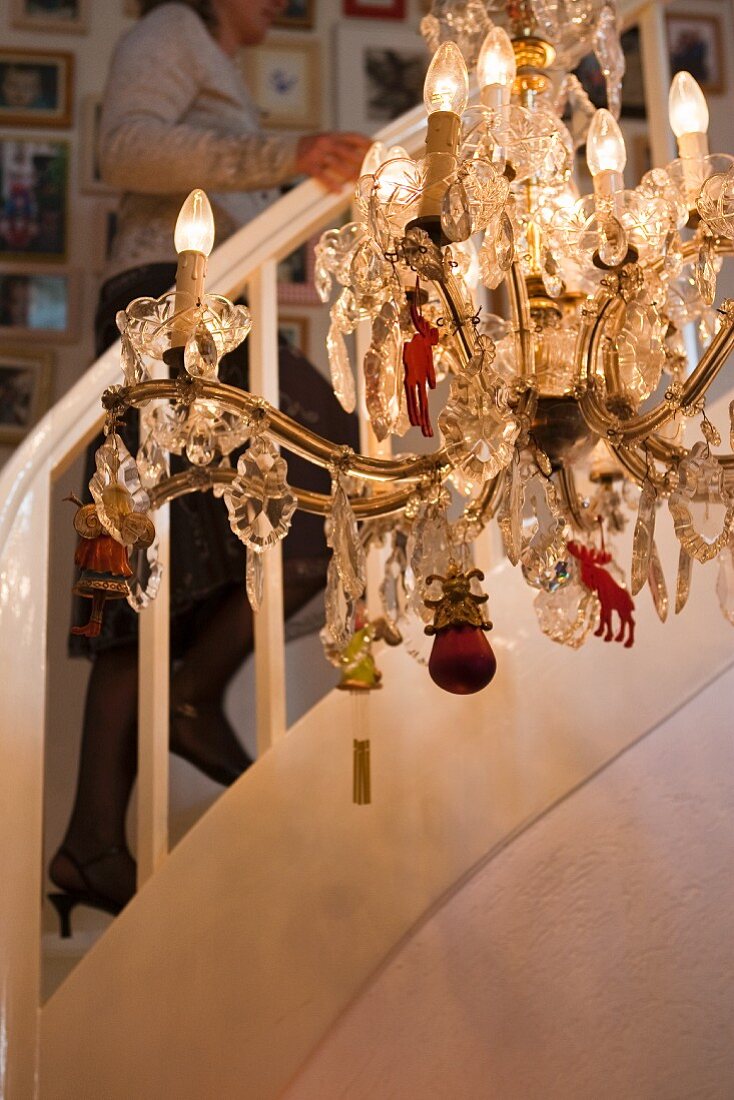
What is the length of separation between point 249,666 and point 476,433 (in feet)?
6.25

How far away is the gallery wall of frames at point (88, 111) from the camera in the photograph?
3.11 meters

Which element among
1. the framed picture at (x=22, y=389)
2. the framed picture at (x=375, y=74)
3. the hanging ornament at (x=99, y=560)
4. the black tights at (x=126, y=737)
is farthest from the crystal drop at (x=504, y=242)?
the framed picture at (x=375, y=74)

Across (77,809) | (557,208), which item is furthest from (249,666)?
(557,208)

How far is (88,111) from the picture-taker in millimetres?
3264

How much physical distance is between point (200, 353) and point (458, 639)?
0.30m

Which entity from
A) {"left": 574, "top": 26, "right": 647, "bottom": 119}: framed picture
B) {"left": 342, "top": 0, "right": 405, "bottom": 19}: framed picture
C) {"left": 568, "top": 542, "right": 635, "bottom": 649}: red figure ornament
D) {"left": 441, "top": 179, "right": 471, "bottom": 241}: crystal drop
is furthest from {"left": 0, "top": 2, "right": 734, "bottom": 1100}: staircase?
{"left": 342, "top": 0, "right": 405, "bottom": 19}: framed picture

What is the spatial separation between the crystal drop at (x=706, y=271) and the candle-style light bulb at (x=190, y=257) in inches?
16.8

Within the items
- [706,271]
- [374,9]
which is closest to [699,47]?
[374,9]

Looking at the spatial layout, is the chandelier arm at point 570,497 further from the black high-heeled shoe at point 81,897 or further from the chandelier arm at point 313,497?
the black high-heeled shoe at point 81,897

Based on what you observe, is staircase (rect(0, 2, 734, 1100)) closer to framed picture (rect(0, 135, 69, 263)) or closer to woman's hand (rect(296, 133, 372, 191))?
woman's hand (rect(296, 133, 372, 191))

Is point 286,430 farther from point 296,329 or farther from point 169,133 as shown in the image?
point 296,329

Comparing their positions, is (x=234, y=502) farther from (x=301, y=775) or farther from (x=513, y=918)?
(x=513, y=918)

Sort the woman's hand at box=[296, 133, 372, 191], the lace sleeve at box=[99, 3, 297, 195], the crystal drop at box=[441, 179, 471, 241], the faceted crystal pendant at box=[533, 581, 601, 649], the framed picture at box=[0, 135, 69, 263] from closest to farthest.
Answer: the crystal drop at box=[441, 179, 471, 241] < the faceted crystal pendant at box=[533, 581, 601, 649] < the woman's hand at box=[296, 133, 372, 191] < the lace sleeve at box=[99, 3, 297, 195] < the framed picture at box=[0, 135, 69, 263]

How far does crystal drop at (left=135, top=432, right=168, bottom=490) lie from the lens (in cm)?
107
